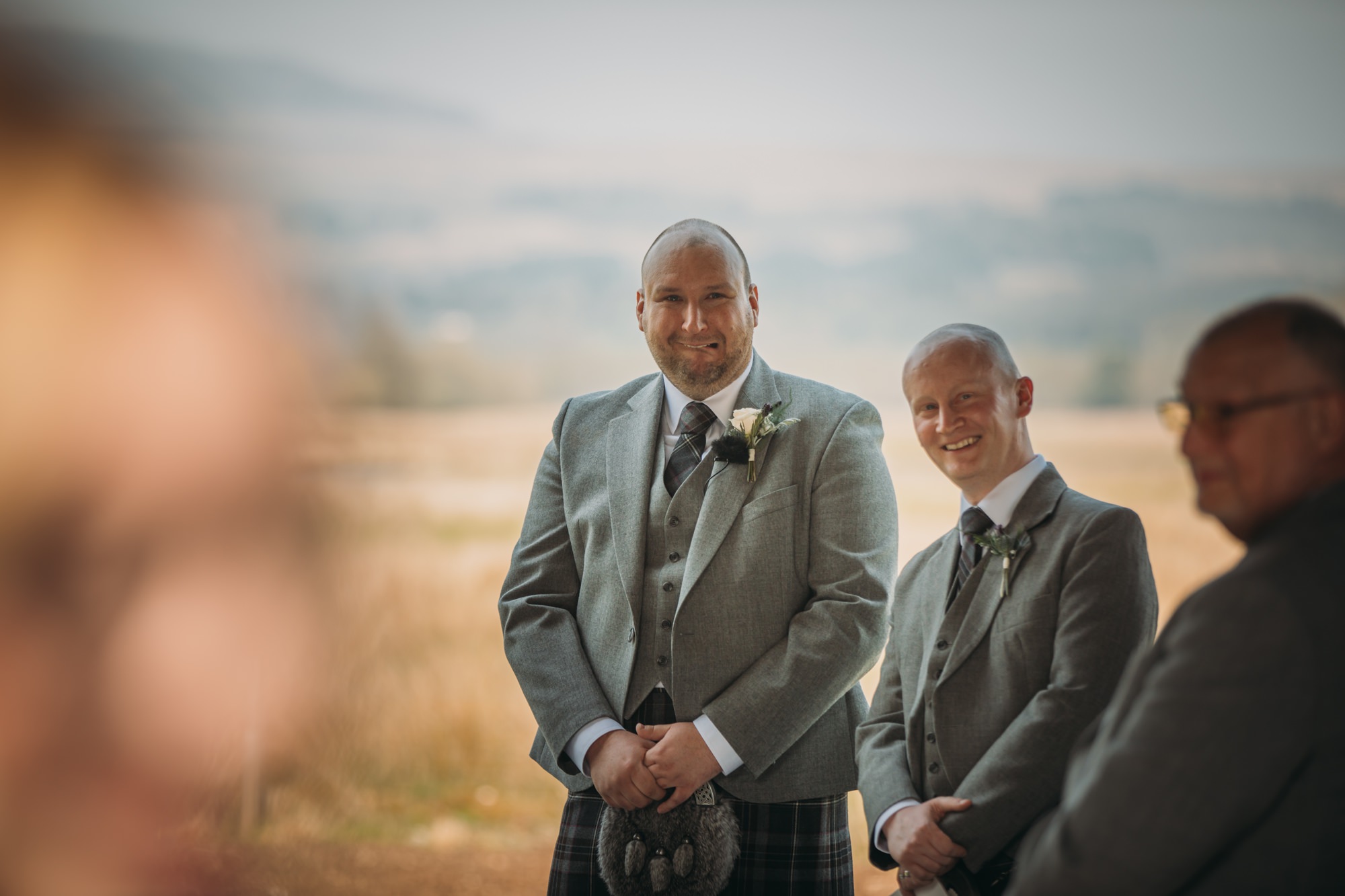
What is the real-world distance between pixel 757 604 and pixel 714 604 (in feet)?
0.32

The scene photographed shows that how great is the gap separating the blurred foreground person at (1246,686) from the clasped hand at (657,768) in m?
0.91

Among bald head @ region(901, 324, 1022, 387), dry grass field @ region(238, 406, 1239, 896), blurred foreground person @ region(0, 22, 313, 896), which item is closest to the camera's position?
bald head @ region(901, 324, 1022, 387)

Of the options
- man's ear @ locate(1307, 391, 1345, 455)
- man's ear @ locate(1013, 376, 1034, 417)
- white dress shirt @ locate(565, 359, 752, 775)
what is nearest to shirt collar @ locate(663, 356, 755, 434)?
white dress shirt @ locate(565, 359, 752, 775)

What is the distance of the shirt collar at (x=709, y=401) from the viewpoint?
8.64 feet

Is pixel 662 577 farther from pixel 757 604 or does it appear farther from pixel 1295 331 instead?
pixel 1295 331

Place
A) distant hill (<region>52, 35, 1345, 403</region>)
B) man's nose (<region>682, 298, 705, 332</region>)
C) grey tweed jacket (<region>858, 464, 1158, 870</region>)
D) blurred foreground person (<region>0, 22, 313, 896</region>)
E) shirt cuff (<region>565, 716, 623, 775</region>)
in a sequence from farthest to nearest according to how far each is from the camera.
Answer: distant hill (<region>52, 35, 1345, 403</region>), blurred foreground person (<region>0, 22, 313, 896</region>), man's nose (<region>682, 298, 705, 332</region>), shirt cuff (<region>565, 716, 623, 775</region>), grey tweed jacket (<region>858, 464, 1158, 870</region>)

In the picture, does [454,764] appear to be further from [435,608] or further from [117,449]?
[117,449]

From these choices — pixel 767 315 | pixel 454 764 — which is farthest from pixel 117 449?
pixel 767 315

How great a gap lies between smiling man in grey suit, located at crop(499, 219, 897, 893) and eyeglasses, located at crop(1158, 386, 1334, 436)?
3.16 feet

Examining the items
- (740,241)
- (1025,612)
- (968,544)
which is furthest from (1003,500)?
(740,241)

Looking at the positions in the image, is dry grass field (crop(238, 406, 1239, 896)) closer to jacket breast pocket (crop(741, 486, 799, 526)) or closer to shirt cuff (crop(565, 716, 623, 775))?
shirt cuff (crop(565, 716, 623, 775))

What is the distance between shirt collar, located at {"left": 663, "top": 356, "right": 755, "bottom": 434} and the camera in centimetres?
263

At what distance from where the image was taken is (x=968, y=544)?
2.28 m

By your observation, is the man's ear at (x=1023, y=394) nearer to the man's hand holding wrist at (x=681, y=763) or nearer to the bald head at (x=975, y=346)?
the bald head at (x=975, y=346)
